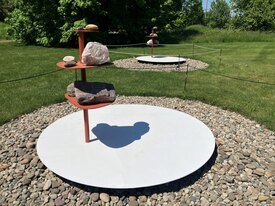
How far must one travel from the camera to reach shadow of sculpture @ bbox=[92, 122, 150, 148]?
14.7 feet

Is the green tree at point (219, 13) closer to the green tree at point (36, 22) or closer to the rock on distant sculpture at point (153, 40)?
the green tree at point (36, 22)

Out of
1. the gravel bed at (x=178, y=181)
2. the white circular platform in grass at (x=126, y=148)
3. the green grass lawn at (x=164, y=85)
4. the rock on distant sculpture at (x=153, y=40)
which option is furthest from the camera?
the rock on distant sculpture at (x=153, y=40)

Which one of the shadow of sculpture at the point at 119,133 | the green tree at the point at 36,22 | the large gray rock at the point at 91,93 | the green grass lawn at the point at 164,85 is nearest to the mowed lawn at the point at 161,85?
the green grass lawn at the point at 164,85

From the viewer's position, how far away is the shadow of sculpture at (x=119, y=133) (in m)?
4.48

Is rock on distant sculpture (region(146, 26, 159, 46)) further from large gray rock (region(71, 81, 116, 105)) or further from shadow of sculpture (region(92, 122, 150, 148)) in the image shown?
large gray rock (region(71, 81, 116, 105))

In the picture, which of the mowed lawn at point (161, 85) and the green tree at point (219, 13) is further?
the green tree at point (219, 13)

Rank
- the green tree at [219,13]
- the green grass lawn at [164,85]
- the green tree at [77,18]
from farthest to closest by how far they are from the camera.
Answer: the green tree at [219,13], the green tree at [77,18], the green grass lawn at [164,85]

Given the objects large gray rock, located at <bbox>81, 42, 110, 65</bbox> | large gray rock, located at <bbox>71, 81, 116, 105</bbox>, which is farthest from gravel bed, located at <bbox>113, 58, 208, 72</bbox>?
large gray rock, located at <bbox>81, 42, 110, 65</bbox>

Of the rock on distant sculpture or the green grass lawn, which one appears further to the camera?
the rock on distant sculpture

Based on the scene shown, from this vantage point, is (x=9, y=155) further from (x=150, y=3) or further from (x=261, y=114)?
(x=150, y=3)

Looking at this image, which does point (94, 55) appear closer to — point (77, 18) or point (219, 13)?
point (77, 18)

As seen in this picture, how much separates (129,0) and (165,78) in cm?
1200

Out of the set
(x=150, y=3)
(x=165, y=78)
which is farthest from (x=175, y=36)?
(x=165, y=78)

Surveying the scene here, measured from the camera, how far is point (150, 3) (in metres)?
20.7
